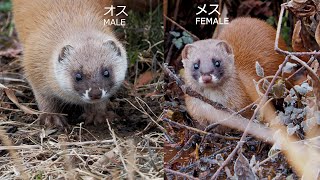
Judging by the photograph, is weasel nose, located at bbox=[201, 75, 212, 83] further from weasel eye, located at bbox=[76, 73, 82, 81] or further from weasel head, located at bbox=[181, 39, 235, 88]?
weasel eye, located at bbox=[76, 73, 82, 81]

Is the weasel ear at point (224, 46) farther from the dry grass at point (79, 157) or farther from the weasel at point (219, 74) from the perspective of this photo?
the dry grass at point (79, 157)

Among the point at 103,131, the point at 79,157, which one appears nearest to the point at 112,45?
the point at 103,131

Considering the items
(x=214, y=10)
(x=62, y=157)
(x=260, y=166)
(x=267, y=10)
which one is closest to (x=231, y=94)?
(x=214, y=10)

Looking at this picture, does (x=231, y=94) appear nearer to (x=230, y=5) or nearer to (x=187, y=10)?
(x=187, y=10)

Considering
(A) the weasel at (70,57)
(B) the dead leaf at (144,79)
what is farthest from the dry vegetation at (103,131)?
(A) the weasel at (70,57)

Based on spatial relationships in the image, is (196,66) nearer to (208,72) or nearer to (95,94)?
(208,72)

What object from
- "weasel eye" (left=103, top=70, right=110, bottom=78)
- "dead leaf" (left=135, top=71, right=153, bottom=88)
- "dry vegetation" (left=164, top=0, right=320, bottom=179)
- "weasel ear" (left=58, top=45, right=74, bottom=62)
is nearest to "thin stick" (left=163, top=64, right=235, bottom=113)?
"dry vegetation" (left=164, top=0, right=320, bottom=179)

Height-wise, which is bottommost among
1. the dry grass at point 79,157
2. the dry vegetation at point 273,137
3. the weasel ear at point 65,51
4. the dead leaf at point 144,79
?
the dry grass at point 79,157
